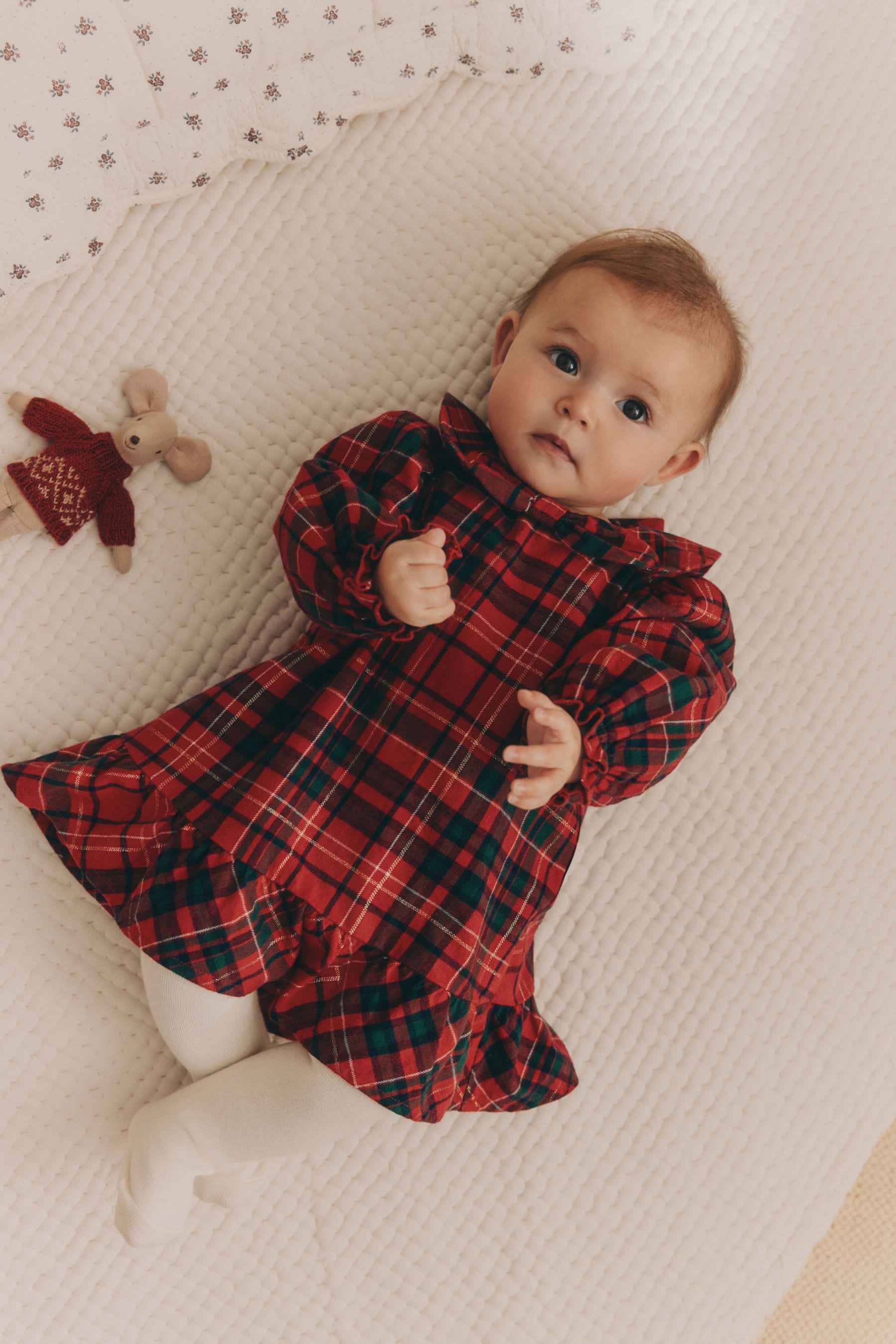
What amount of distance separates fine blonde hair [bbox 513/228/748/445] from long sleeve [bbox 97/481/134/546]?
44 centimetres

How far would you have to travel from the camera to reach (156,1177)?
878mm

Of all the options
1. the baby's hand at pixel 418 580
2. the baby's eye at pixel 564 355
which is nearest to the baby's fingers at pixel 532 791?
the baby's hand at pixel 418 580

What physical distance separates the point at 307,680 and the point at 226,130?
1.85ft

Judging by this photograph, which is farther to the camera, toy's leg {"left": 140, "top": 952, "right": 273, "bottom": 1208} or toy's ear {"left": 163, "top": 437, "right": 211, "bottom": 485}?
toy's ear {"left": 163, "top": 437, "right": 211, "bottom": 485}

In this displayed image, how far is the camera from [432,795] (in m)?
0.87

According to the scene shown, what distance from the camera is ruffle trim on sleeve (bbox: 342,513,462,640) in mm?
822

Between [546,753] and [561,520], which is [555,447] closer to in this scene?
[561,520]

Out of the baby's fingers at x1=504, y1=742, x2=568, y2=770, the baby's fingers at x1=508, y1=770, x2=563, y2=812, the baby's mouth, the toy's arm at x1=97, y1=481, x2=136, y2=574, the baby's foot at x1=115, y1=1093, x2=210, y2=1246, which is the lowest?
the baby's foot at x1=115, y1=1093, x2=210, y2=1246

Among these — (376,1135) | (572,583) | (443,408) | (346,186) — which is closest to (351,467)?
(443,408)

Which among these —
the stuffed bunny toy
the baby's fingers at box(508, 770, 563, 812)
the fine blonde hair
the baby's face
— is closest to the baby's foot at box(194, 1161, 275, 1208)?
the baby's fingers at box(508, 770, 563, 812)

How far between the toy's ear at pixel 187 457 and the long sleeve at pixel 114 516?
0.06 meters

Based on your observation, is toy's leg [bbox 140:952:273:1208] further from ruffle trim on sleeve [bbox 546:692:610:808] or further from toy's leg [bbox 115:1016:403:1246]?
ruffle trim on sleeve [bbox 546:692:610:808]

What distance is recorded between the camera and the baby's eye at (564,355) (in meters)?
0.89

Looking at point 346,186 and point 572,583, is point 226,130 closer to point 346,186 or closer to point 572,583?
point 346,186
